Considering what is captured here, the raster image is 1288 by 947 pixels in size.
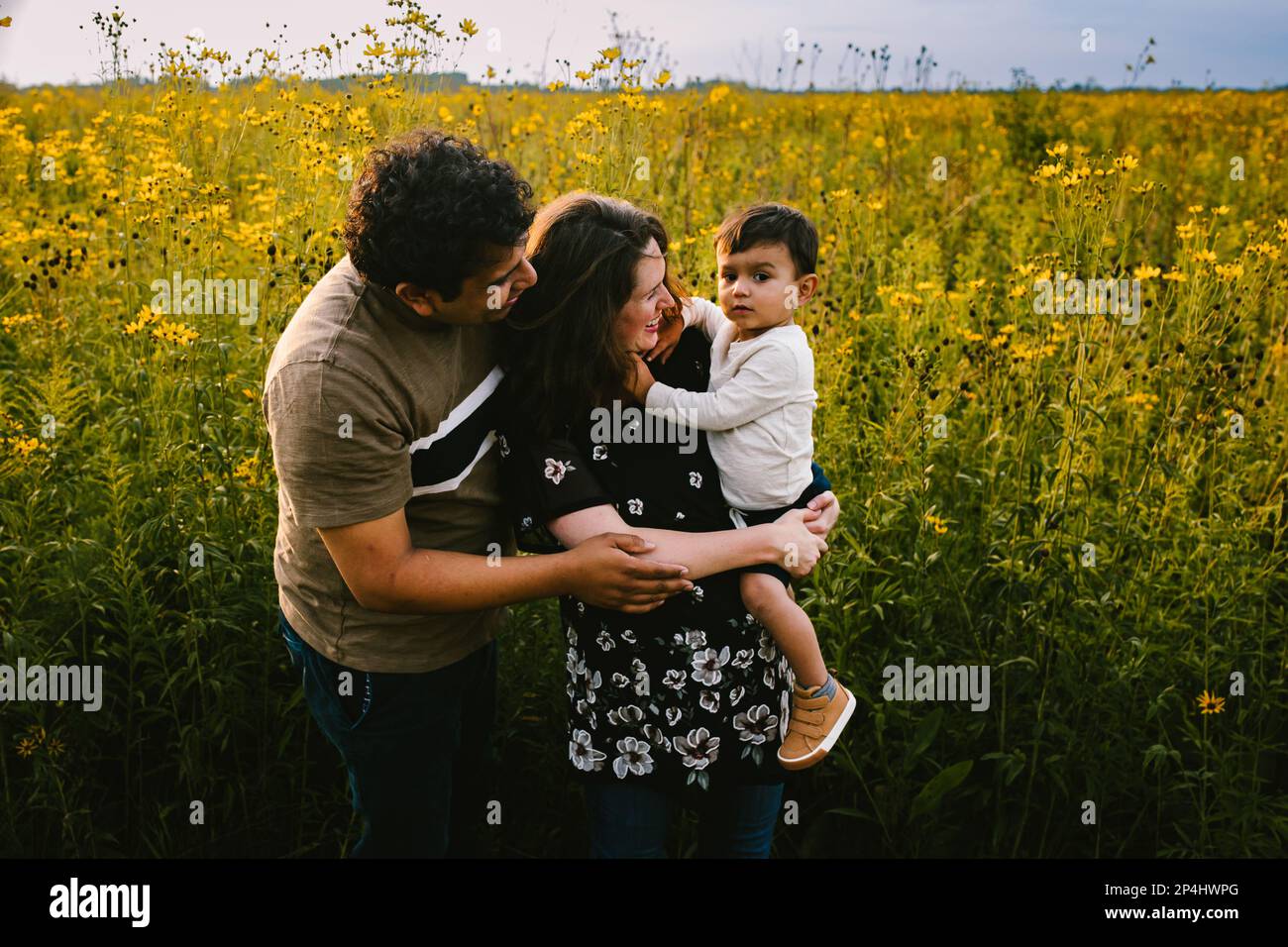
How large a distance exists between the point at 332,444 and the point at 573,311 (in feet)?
1.64

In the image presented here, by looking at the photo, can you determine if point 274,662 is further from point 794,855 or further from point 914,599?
point 914,599

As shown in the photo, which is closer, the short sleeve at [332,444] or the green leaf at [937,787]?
the short sleeve at [332,444]

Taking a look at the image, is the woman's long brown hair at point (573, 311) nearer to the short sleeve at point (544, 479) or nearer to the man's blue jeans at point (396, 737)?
the short sleeve at point (544, 479)

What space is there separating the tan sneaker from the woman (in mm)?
64

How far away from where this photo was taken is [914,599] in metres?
2.71

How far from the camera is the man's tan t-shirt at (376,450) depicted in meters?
1.61

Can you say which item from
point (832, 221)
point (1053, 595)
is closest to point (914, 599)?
point (1053, 595)

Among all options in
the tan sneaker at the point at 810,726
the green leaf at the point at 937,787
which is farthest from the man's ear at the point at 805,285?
the green leaf at the point at 937,787

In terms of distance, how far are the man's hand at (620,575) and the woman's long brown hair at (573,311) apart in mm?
242

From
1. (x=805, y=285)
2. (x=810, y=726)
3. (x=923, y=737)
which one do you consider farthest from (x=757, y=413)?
(x=923, y=737)

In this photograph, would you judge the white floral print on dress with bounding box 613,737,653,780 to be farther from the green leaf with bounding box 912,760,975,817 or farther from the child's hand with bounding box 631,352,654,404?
the green leaf with bounding box 912,760,975,817

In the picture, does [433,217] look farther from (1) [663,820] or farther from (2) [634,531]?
(1) [663,820]

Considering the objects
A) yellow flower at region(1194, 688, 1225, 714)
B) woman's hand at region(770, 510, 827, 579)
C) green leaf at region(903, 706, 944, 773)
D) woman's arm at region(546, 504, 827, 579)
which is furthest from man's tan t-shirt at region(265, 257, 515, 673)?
yellow flower at region(1194, 688, 1225, 714)

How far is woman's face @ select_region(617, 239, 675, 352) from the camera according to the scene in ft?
6.03
